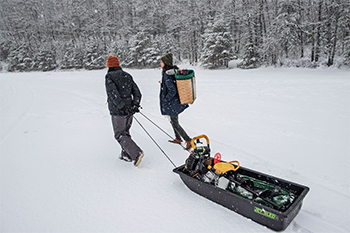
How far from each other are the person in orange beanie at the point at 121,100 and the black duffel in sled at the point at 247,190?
1.16 meters

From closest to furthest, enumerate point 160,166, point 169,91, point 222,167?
point 222,167 → point 160,166 → point 169,91

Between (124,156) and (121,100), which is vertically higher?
(121,100)

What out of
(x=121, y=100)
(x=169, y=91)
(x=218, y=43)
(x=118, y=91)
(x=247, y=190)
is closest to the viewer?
(x=247, y=190)

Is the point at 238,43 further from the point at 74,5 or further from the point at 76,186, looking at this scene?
the point at 74,5

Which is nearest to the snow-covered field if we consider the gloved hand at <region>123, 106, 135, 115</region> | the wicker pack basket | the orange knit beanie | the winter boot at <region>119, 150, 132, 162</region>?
the winter boot at <region>119, 150, 132, 162</region>

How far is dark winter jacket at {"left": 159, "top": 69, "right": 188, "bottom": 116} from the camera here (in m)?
3.79

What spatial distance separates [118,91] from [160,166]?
5.15 ft

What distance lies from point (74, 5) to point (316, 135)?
49275mm

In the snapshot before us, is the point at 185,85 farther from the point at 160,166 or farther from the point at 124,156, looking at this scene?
the point at 124,156

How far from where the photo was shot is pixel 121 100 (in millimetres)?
3363

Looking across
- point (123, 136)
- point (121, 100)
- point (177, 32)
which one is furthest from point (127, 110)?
point (177, 32)

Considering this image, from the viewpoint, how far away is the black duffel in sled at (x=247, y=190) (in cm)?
212

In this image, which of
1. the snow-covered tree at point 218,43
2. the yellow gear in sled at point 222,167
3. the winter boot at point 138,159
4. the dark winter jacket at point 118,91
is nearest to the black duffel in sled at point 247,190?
the yellow gear in sled at point 222,167

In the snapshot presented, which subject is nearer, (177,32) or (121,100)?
(121,100)
